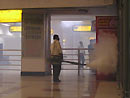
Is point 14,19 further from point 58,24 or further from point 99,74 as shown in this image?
point 58,24

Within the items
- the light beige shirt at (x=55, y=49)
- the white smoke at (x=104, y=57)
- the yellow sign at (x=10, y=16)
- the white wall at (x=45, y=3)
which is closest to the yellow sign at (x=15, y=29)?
the yellow sign at (x=10, y=16)

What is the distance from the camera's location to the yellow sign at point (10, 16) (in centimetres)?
882

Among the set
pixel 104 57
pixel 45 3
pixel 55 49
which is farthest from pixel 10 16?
pixel 104 57

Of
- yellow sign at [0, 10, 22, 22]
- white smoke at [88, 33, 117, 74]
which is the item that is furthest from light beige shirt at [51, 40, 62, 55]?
yellow sign at [0, 10, 22, 22]

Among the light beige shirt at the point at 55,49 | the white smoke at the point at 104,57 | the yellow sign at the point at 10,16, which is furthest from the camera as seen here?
the yellow sign at the point at 10,16

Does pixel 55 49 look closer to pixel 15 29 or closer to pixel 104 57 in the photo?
pixel 104 57

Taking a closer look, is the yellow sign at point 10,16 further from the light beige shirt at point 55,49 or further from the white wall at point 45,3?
the light beige shirt at point 55,49

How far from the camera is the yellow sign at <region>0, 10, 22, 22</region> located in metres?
8.82

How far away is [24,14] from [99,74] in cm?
357

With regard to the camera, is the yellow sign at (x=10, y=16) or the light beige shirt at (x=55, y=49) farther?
the yellow sign at (x=10, y=16)

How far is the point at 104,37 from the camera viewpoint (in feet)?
25.2

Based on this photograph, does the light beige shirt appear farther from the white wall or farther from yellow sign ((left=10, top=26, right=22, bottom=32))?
yellow sign ((left=10, top=26, right=22, bottom=32))

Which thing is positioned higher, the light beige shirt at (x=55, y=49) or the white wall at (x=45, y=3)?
the white wall at (x=45, y=3)

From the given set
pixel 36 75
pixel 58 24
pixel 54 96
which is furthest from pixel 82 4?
pixel 58 24
